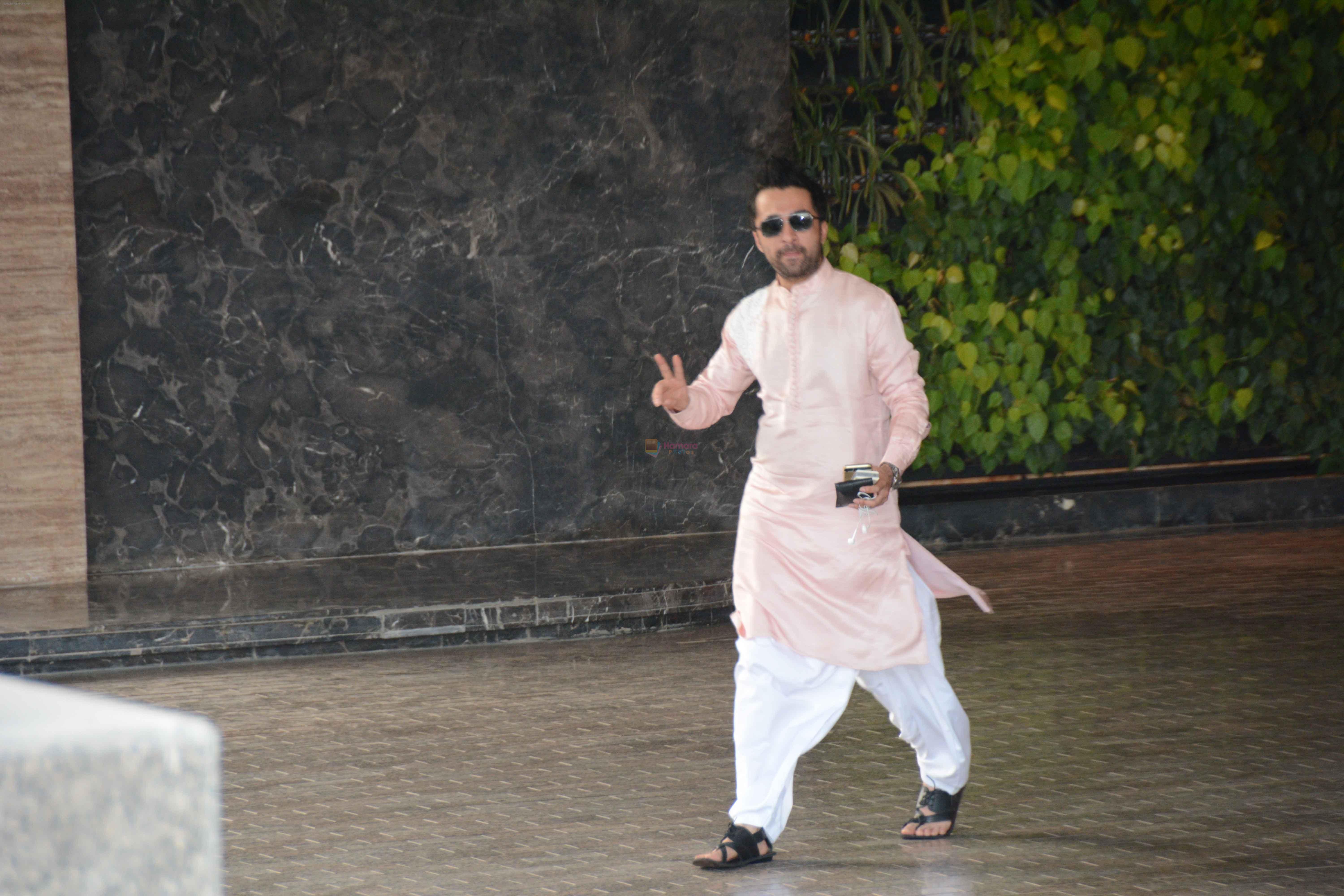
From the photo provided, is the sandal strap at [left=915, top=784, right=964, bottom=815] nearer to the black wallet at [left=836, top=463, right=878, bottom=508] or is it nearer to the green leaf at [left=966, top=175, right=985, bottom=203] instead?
the black wallet at [left=836, top=463, right=878, bottom=508]

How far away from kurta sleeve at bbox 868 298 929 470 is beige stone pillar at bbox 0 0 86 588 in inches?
195

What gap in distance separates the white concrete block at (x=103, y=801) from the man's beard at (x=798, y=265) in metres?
2.97

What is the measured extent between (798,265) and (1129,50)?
6.09 m

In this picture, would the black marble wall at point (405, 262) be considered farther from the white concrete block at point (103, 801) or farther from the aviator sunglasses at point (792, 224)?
the white concrete block at point (103, 801)

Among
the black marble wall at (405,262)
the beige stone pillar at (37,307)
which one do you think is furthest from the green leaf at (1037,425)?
the beige stone pillar at (37,307)

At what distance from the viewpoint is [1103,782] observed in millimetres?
4121

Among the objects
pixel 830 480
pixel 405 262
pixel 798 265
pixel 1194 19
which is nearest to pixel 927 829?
pixel 830 480

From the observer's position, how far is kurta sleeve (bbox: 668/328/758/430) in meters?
3.91

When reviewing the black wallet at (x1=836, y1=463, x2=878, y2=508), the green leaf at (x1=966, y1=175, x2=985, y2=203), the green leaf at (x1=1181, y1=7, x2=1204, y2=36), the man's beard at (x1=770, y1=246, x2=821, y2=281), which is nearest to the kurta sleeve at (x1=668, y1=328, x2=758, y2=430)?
the man's beard at (x1=770, y1=246, x2=821, y2=281)

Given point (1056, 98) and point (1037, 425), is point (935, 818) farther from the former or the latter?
point (1056, 98)

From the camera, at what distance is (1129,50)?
916 centimetres

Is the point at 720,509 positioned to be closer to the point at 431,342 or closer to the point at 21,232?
the point at 431,342

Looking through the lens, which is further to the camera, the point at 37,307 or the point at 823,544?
the point at 37,307

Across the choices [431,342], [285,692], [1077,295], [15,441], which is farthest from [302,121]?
[1077,295]
